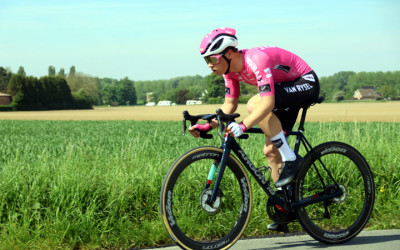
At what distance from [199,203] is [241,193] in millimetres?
360

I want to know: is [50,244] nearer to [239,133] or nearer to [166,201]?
[166,201]

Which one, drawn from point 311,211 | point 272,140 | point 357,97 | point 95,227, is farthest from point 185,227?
point 357,97

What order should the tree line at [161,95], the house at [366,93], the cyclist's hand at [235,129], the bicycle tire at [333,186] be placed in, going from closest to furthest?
1. the cyclist's hand at [235,129]
2. the bicycle tire at [333,186]
3. the tree line at [161,95]
4. the house at [366,93]

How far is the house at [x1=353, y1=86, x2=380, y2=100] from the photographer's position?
159250 millimetres

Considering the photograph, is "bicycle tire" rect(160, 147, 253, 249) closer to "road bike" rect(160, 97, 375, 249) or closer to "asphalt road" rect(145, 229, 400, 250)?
"road bike" rect(160, 97, 375, 249)

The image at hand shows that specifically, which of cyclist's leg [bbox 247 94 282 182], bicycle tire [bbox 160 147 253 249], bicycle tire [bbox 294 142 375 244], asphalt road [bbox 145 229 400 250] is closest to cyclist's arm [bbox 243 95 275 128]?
cyclist's leg [bbox 247 94 282 182]

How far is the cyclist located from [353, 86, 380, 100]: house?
163 meters

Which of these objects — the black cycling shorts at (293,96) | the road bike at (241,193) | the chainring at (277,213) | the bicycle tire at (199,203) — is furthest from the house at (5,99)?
the chainring at (277,213)

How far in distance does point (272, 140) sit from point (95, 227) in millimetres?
1773

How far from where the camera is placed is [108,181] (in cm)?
505

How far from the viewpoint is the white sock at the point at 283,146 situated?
4.19 metres

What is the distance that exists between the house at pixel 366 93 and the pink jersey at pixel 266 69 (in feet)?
536

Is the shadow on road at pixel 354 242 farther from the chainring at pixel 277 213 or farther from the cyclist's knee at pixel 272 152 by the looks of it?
the cyclist's knee at pixel 272 152

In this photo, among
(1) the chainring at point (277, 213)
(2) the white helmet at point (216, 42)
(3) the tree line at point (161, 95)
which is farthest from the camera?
(3) the tree line at point (161, 95)
